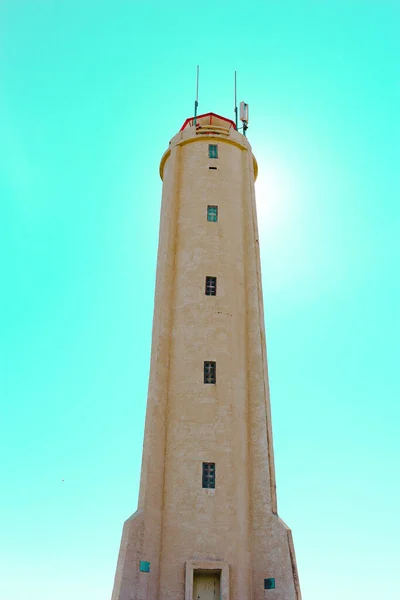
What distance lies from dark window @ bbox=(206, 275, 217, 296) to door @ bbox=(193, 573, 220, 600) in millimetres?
13031

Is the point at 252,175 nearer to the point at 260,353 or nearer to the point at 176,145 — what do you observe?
the point at 176,145

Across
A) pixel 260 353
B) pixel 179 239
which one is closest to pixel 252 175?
pixel 179 239

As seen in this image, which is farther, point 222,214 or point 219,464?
point 222,214

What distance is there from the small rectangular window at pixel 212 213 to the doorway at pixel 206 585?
17502 mm

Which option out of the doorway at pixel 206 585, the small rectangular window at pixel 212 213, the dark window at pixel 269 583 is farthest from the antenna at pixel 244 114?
the dark window at pixel 269 583

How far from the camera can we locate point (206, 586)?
25000 mm

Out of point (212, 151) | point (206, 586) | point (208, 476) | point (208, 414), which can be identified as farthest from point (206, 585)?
point (212, 151)

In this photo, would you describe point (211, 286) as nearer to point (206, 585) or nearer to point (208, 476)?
point (208, 476)

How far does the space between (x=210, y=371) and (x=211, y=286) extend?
4.66m

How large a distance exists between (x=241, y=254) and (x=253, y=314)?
3.76 metres

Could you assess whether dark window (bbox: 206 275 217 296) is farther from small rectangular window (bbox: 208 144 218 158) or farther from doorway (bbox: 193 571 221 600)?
doorway (bbox: 193 571 221 600)

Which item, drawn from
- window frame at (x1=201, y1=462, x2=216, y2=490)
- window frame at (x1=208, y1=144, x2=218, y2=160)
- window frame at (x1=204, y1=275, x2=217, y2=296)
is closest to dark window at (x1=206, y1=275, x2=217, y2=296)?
window frame at (x1=204, y1=275, x2=217, y2=296)

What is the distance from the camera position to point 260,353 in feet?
98.1

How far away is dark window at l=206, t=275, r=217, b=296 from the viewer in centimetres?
3106
